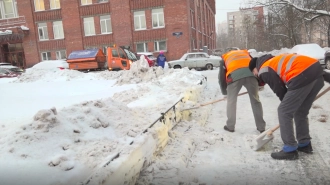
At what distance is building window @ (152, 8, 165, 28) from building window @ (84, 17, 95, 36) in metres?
6.21

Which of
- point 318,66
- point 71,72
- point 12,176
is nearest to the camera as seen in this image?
point 12,176

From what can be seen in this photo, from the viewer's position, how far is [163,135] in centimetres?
390

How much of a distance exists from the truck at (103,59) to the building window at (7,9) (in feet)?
51.7

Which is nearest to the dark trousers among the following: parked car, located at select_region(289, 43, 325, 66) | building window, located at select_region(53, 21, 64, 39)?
parked car, located at select_region(289, 43, 325, 66)

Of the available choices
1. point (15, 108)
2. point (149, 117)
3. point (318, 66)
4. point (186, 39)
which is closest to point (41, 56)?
point (186, 39)

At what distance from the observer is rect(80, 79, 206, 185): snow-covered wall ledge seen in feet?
7.74

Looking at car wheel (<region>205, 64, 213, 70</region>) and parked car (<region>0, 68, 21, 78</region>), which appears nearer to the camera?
parked car (<region>0, 68, 21, 78</region>)

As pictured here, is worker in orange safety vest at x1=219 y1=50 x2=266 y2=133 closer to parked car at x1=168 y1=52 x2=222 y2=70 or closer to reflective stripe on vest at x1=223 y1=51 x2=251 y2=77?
reflective stripe on vest at x1=223 y1=51 x2=251 y2=77

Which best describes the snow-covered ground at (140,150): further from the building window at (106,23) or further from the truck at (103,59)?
the building window at (106,23)

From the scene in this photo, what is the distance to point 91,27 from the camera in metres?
25.9

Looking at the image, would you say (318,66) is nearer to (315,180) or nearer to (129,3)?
(315,180)

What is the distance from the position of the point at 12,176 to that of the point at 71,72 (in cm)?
1132

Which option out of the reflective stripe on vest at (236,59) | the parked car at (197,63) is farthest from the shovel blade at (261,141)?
the parked car at (197,63)

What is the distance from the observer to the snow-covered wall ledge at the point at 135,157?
2359 mm
